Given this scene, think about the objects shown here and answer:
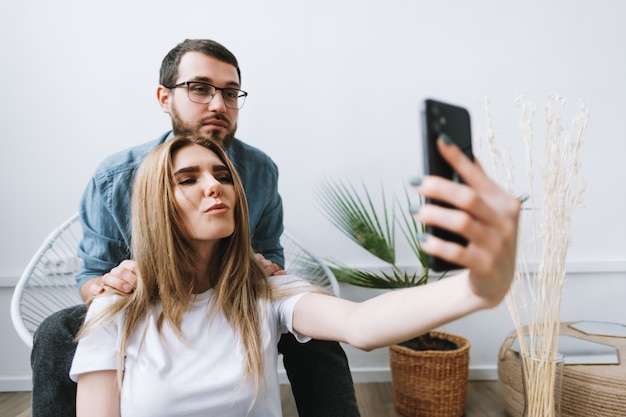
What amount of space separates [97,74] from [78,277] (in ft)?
3.65

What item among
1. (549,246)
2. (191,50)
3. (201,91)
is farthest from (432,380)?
(191,50)

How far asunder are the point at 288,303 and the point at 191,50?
99cm

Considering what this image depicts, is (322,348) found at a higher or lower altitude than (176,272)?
lower

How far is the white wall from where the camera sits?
222 centimetres

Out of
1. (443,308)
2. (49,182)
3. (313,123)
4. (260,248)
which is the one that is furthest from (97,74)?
(443,308)

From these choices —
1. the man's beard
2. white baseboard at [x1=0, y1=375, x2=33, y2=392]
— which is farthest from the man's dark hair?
white baseboard at [x1=0, y1=375, x2=33, y2=392]

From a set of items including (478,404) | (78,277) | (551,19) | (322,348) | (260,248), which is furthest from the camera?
(551,19)

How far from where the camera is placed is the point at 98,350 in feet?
3.35

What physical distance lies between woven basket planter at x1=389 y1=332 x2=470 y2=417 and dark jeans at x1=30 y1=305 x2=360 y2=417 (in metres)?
0.88

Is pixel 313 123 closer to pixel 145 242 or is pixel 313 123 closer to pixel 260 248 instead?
pixel 260 248

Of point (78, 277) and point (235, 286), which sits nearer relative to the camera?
point (235, 286)

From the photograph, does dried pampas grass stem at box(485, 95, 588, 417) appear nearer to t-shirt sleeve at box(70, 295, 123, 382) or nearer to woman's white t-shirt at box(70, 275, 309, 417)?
woman's white t-shirt at box(70, 275, 309, 417)

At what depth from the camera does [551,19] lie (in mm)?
2275

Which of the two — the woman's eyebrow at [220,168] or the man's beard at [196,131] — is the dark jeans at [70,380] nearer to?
the woman's eyebrow at [220,168]
